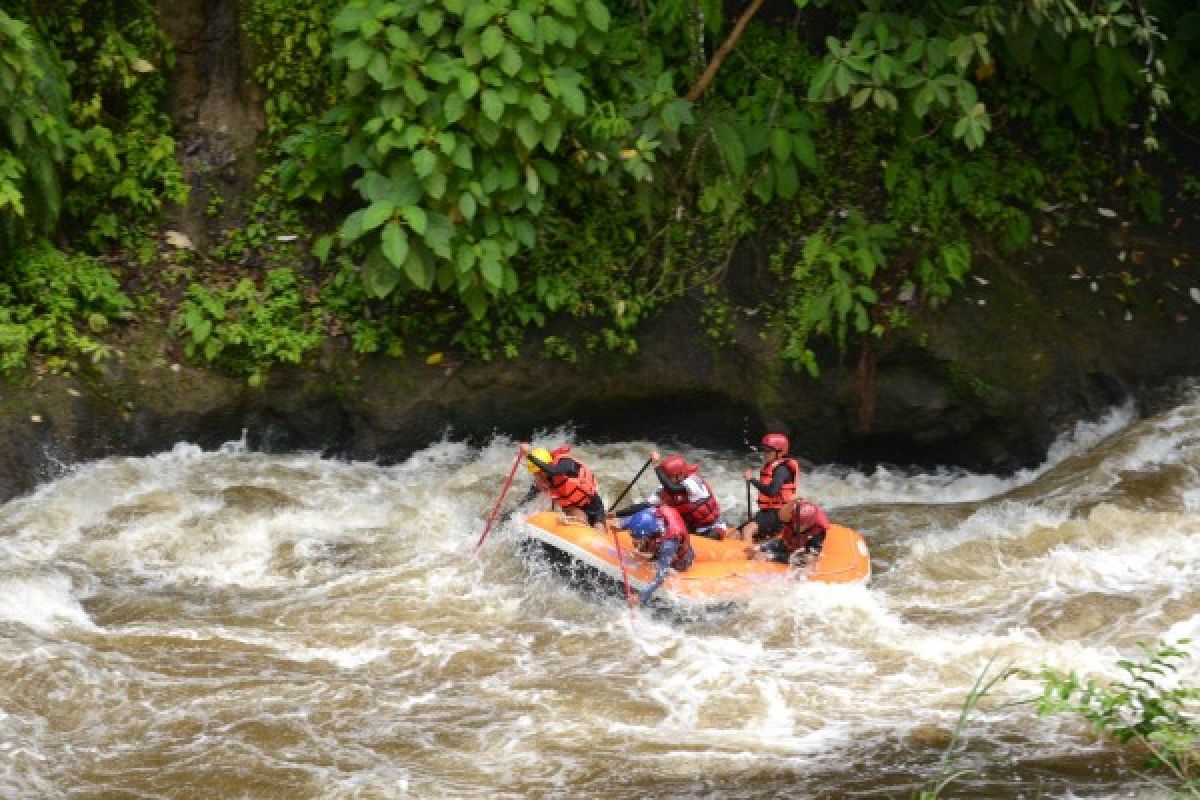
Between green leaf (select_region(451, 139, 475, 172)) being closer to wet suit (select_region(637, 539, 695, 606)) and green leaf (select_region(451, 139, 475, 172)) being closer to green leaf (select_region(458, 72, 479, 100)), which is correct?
green leaf (select_region(458, 72, 479, 100))

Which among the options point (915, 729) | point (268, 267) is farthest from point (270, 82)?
point (915, 729)

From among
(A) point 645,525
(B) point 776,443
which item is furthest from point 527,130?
(A) point 645,525

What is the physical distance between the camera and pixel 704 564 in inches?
353

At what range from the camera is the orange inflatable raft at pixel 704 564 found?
8766 millimetres

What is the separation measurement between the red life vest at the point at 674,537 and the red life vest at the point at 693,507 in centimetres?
45

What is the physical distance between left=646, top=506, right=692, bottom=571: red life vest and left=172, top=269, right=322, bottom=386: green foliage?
285 centimetres

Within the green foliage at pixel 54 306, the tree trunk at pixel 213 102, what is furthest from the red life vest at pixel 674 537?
the tree trunk at pixel 213 102

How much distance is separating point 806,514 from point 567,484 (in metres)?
1.41

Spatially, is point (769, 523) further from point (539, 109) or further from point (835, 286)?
point (539, 109)

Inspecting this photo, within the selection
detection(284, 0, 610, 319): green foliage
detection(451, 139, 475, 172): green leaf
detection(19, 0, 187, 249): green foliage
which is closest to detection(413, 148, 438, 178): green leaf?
detection(284, 0, 610, 319): green foliage

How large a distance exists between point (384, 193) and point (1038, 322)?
176 inches

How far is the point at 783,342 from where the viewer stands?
427 inches

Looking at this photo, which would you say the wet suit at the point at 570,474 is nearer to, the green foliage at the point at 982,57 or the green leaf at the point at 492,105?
the green leaf at the point at 492,105

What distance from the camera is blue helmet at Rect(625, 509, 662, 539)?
8.93 metres
